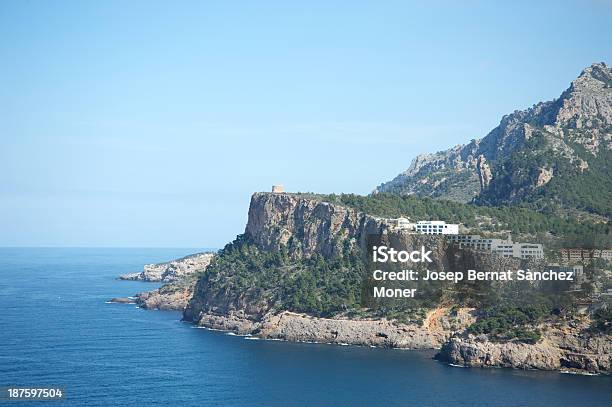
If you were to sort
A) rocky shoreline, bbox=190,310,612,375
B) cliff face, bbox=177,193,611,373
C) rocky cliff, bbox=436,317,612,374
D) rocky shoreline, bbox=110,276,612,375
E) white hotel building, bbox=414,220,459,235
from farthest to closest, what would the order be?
white hotel building, bbox=414,220,459,235
cliff face, bbox=177,193,611,373
rocky shoreline, bbox=110,276,612,375
rocky shoreline, bbox=190,310,612,375
rocky cliff, bbox=436,317,612,374

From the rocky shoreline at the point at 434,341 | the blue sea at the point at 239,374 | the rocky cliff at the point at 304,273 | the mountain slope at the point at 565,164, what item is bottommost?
the blue sea at the point at 239,374

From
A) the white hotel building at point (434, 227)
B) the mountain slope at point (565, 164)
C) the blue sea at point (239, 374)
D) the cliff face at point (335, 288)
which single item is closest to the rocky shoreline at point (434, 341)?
the cliff face at point (335, 288)

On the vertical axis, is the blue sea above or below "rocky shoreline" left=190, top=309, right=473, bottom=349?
below

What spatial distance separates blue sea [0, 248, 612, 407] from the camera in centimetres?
8875

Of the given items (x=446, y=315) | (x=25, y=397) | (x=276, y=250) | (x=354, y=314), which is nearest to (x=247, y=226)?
(x=276, y=250)

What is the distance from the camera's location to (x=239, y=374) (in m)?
102

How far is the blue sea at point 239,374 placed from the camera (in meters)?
88.8

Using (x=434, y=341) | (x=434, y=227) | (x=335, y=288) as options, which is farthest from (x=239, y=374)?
(x=434, y=227)

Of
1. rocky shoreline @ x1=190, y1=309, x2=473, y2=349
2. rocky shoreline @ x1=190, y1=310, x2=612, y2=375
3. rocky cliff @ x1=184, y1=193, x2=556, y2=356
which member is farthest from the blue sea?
rocky cliff @ x1=184, y1=193, x2=556, y2=356

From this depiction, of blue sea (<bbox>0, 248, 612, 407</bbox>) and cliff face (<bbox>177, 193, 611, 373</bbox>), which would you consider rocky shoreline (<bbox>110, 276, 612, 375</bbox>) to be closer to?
cliff face (<bbox>177, 193, 611, 373</bbox>)

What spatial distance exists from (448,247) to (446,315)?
12.6m

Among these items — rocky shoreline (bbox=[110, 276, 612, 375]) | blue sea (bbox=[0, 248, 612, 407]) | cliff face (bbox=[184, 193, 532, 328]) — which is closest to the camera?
blue sea (bbox=[0, 248, 612, 407])

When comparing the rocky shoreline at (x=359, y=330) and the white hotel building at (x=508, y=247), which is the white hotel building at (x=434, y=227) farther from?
the rocky shoreline at (x=359, y=330)

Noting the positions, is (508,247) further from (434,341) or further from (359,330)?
(359,330)
